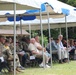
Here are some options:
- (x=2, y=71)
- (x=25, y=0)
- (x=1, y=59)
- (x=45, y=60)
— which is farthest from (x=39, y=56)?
(x=25, y=0)

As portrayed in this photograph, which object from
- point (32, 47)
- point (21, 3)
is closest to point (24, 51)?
point (32, 47)

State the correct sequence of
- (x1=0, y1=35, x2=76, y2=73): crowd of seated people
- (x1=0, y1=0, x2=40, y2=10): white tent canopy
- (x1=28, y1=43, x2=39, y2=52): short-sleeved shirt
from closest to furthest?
1. (x1=0, y1=0, x2=40, y2=10): white tent canopy
2. (x1=0, y1=35, x2=76, y2=73): crowd of seated people
3. (x1=28, y1=43, x2=39, y2=52): short-sleeved shirt

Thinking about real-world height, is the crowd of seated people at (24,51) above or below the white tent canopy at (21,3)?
below

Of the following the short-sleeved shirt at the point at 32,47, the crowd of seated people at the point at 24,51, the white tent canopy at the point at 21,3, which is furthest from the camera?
the short-sleeved shirt at the point at 32,47

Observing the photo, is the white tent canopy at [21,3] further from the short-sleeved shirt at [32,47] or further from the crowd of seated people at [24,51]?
the short-sleeved shirt at [32,47]

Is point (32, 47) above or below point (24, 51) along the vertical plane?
above

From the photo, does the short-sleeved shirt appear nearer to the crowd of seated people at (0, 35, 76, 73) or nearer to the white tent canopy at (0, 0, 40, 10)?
the crowd of seated people at (0, 35, 76, 73)

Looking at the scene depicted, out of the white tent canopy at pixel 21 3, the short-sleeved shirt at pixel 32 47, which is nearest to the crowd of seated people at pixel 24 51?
the short-sleeved shirt at pixel 32 47

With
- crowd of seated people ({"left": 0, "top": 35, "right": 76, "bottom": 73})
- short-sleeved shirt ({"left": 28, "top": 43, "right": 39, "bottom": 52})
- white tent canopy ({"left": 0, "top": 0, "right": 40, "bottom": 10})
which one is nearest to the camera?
white tent canopy ({"left": 0, "top": 0, "right": 40, "bottom": 10})

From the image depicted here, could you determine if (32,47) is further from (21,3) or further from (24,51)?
(21,3)

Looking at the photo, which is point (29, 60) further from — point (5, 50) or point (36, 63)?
point (5, 50)

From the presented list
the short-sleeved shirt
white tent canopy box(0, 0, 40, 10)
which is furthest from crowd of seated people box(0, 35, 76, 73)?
white tent canopy box(0, 0, 40, 10)

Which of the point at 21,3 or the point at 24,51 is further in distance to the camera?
the point at 24,51

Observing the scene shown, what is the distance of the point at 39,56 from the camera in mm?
13789
